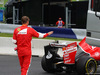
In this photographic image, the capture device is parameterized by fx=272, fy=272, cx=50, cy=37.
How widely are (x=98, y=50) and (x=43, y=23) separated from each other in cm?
2492

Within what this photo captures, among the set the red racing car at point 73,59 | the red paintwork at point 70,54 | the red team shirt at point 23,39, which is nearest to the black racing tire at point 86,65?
the red racing car at point 73,59

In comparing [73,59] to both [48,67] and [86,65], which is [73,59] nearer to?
[86,65]

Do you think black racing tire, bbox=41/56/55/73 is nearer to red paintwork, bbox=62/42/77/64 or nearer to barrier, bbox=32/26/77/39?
red paintwork, bbox=62/42/77/64

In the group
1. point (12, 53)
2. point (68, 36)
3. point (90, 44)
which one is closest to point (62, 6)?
point (68, 36)

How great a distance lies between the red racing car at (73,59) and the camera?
736 cm

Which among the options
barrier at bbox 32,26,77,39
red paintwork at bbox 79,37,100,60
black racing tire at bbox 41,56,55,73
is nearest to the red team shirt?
black racing tire at bbox 41,56,55,73

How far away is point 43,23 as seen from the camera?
107 ft

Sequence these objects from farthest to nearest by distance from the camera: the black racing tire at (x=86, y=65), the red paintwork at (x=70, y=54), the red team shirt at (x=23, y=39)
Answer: the red paintwork at (x=70, y=54)
the black racing tire at (x=86, y=65)
the red team shirt at (x=23, y=39)

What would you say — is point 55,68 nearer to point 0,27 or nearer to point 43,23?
point 0,27

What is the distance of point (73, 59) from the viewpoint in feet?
24.7

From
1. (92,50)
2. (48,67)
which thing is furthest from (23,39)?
(92,50)

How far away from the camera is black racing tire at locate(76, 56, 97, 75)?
23.9 ft

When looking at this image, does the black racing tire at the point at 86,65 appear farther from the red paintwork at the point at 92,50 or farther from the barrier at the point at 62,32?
the barrier at the point at 62,32

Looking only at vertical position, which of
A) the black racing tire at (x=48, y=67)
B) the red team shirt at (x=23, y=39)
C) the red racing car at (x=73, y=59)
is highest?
the red team shirt at (x=23, y=39)
